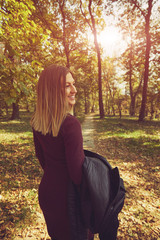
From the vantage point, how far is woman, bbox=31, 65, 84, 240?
4.57 feet

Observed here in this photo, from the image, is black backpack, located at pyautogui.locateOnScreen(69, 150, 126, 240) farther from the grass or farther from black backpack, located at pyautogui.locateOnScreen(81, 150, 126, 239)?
the grass

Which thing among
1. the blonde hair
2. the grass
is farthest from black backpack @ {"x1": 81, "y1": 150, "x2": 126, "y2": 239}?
the grass

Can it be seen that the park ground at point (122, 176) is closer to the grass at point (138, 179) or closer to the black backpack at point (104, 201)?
the grass at point (138, 179)

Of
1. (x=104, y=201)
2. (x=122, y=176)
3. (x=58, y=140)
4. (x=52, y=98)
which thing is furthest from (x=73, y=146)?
(x=122, y=176)

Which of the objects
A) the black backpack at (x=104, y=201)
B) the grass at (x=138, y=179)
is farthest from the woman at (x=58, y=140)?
the grass at (x=138, y=179)

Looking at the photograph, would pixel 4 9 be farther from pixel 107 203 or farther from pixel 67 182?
pixel 107 203

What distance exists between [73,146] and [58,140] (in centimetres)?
18

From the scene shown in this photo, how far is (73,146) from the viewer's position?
4.45ft

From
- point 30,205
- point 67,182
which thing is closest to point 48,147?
point 67,182

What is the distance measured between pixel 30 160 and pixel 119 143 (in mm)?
5680

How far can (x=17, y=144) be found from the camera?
8312 millimetres

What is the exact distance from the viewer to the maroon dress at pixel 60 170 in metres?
1.38

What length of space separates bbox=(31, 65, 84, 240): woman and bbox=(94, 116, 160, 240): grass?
2.41m


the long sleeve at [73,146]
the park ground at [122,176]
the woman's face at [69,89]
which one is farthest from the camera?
the park ground at [122,176]
